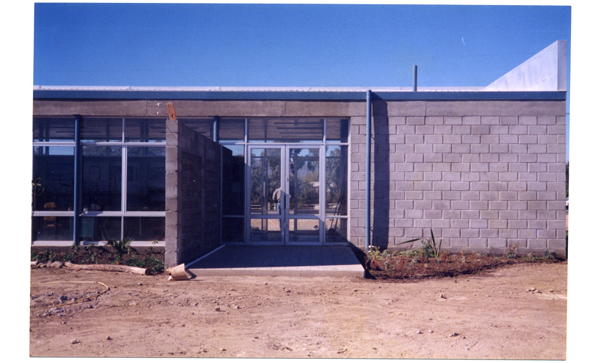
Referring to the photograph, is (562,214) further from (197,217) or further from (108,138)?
(108,138)

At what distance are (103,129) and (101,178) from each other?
1.18 meters

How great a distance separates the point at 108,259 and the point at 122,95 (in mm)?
3740

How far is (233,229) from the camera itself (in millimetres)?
9875

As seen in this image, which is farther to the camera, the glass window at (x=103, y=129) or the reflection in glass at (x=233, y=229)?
the reflection in glass at (x=233, y=229)

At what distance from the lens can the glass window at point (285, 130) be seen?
975 cm

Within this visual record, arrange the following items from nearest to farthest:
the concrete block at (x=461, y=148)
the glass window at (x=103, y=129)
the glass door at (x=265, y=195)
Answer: the concrete block at (x=461, y=148)
the glass window at (x=103, y=129)
the glass door at (x=265, y=195)

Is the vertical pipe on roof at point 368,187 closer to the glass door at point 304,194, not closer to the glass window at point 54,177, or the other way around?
the glass door at point 304,194

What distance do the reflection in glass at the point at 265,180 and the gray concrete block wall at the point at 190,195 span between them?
2.83 ft

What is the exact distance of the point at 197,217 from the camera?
8.15 meters

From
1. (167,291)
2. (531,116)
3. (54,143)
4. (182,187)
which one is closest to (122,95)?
(54,143)

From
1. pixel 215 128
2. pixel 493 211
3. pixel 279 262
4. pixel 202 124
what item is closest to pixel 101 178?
pixel 202 124

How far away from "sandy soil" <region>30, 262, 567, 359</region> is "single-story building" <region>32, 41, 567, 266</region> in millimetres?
2327

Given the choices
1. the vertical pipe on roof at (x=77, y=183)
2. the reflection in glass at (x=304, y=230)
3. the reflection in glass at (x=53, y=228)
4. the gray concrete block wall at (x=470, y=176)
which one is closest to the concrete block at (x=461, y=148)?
the gray concrete block wall at (x=470, y=176)

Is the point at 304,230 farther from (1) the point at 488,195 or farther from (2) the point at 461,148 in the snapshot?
(1) the point at 488,195
